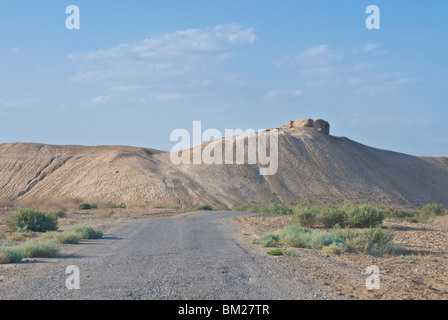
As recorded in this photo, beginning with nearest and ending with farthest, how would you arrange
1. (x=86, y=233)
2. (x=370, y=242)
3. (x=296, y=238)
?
(x=370, y=242), (x=296, y=238), (x=86, y=233)

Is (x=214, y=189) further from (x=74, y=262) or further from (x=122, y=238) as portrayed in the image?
(x=74, y=262)

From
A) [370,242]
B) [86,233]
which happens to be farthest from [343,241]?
[86,233]

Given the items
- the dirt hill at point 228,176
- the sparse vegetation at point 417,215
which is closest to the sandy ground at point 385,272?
the sparse vegetation at point 417,215

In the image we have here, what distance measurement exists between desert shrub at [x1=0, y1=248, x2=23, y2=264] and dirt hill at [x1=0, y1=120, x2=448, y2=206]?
50.2 m

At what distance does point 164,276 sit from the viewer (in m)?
10.5

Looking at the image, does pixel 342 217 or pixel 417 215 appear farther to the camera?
pixel 417 215

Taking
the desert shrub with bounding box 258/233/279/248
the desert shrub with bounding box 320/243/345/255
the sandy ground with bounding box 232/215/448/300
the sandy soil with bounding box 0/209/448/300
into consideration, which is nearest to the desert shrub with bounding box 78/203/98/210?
the sandy soil with bounding box 0/209/448/300

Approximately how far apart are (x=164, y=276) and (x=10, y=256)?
479cm

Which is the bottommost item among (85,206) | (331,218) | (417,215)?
(417,215)

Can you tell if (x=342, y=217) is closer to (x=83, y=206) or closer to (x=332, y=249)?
(x=332, y=249)

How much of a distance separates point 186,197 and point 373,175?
131 ft

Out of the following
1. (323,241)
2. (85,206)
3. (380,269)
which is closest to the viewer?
(380,269)

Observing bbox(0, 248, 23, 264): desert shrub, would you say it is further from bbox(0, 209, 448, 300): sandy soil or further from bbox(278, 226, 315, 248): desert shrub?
bbox(278, 226, 315, 248): desert shrub
